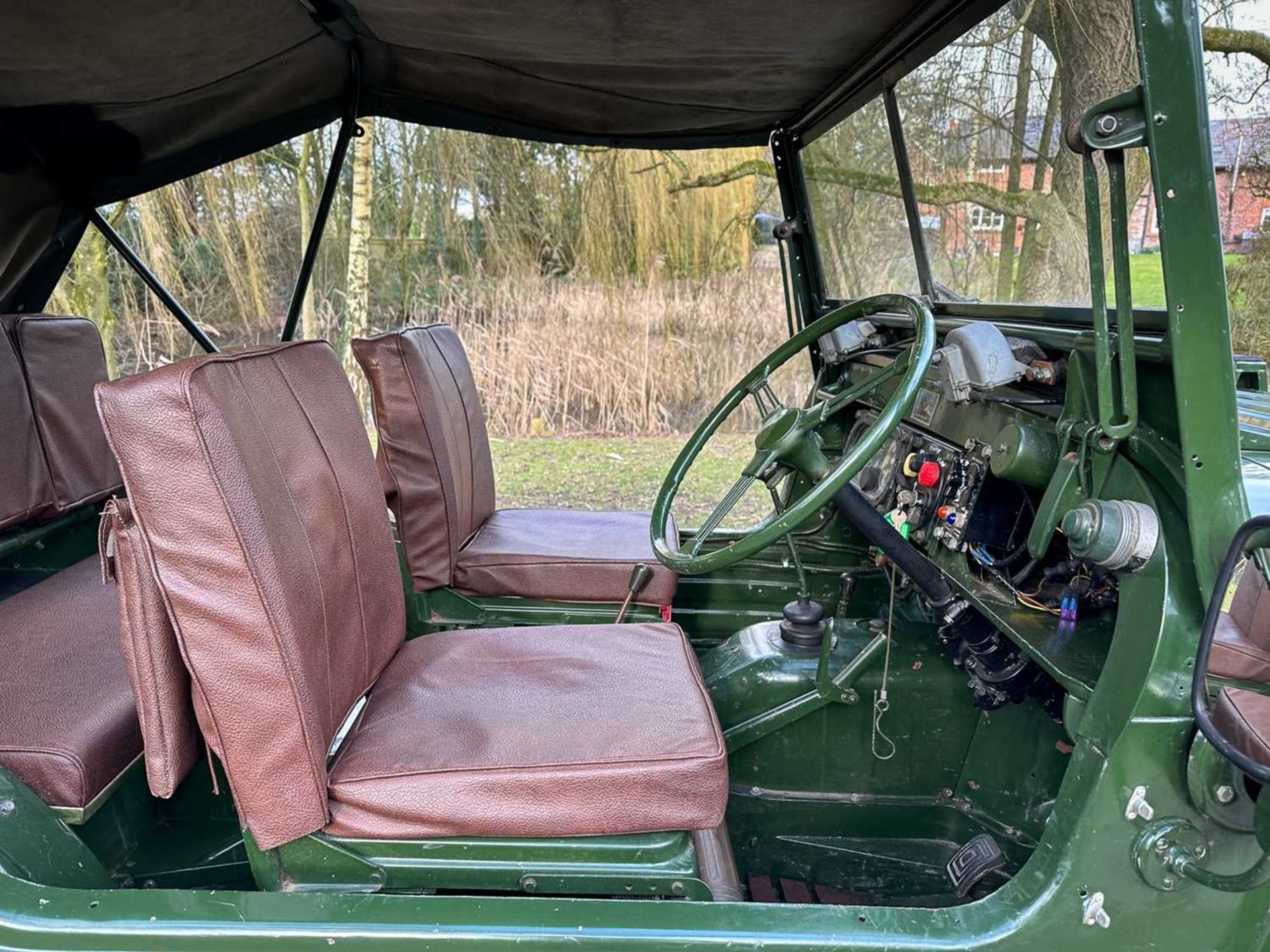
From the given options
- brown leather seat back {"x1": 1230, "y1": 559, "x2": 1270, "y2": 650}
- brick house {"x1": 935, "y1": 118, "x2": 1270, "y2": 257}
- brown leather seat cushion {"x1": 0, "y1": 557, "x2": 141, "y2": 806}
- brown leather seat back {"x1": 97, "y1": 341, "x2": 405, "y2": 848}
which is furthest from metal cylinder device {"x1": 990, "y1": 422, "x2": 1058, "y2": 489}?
brown leather seat cushion {"x1": 0, "y1": 557, "x2": 141, "y2": 806}

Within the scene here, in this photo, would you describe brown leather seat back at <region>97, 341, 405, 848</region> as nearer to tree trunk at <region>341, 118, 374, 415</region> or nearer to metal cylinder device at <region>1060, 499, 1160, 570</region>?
metal cylinder device at <region>1060, 499, 1160, 570</region>

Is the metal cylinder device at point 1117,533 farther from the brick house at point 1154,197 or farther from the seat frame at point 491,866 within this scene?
the seat frame at point 491,866

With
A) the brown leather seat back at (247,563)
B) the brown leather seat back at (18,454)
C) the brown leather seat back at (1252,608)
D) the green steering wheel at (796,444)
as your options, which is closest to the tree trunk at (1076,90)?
the green steering wheel at (796,444)

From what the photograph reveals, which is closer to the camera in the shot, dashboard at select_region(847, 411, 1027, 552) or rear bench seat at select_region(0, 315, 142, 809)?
rear bench seat at select_region(0, 315, 142, 809)

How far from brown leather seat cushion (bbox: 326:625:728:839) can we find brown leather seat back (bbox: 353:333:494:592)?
31.5 inches

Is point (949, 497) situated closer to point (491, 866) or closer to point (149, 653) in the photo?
point (491, 866)

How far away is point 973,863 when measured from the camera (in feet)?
5.65

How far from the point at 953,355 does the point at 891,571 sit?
655mm

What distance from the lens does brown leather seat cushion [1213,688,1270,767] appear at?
1183 millimetres

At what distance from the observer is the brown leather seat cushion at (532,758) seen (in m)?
1.23

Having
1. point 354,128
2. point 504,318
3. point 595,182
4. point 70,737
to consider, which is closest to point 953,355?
point 70,737

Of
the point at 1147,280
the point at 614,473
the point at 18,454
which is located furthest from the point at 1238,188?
the point at 614,473

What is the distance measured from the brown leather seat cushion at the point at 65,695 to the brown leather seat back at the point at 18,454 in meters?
0.23

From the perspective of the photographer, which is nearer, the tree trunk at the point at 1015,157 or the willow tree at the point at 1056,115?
the willow tree at the point at 1056,115
